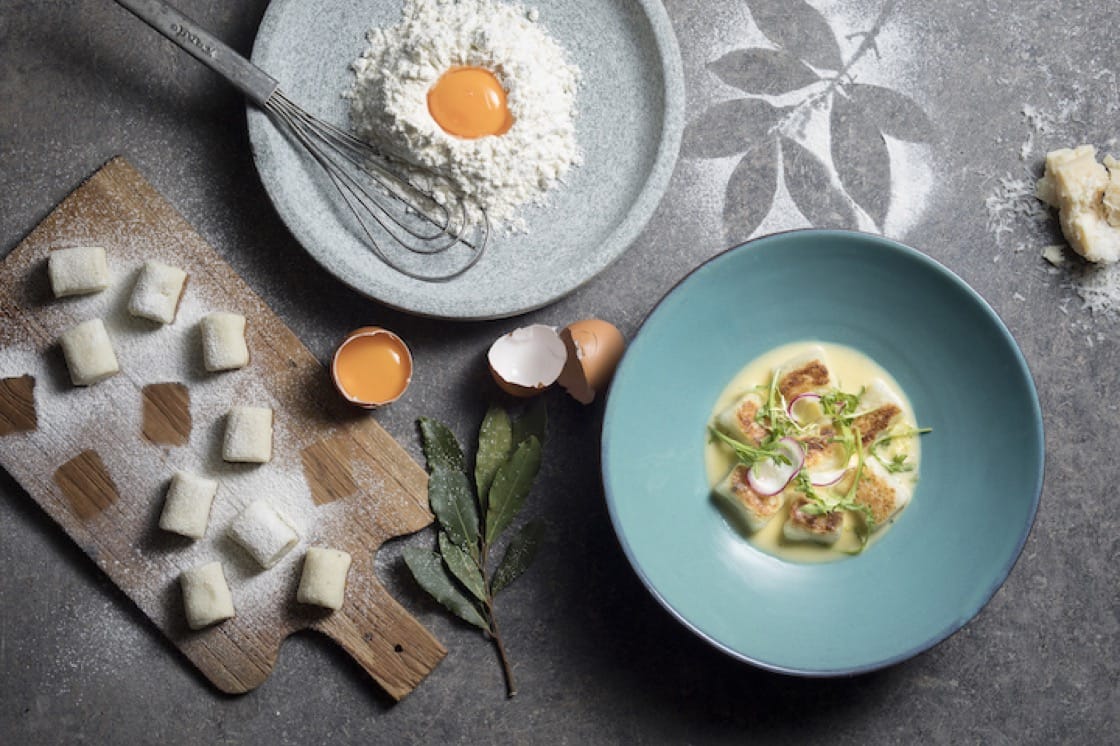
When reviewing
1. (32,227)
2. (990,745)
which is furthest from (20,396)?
(990,745)

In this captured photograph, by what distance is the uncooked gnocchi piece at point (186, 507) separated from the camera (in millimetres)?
1614

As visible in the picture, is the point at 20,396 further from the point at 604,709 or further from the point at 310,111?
the point at 604,709

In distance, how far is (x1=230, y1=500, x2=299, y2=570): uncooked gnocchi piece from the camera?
1.61 m

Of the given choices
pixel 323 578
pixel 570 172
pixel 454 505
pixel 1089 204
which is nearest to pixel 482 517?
pixel 454 505

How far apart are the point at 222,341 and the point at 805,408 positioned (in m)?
1.03

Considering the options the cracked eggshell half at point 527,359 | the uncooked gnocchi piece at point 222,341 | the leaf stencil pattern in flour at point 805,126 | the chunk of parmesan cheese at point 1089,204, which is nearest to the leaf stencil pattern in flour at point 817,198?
the leaf stencil pattern in flour at point 805,126

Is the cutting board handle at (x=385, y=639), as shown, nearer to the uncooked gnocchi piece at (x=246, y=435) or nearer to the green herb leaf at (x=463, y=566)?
the green herb leaf at (x=463, y=566)

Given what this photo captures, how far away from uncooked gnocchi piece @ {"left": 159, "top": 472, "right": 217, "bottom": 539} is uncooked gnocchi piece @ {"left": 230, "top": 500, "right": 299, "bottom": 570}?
6cm

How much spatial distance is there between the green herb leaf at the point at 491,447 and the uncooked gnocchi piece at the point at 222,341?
1.47ft

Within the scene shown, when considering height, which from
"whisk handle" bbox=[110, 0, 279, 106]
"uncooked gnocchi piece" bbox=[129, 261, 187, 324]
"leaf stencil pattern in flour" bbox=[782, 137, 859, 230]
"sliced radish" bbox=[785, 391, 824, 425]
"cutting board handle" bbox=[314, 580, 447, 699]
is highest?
"whisk handle" bbox=[110, 0, 279, 106]

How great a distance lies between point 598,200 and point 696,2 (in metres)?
0.45

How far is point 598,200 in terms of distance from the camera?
1727mm

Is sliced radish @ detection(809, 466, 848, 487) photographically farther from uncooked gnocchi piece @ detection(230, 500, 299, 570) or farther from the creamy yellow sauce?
uncooked gnocchi piece @ detection(230, 500, 299, 570)

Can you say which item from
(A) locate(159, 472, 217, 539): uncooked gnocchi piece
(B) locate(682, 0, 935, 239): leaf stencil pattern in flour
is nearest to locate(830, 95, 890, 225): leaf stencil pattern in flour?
(B) locate(682, 0, 935, 239): leaf stencil pattern in flour
